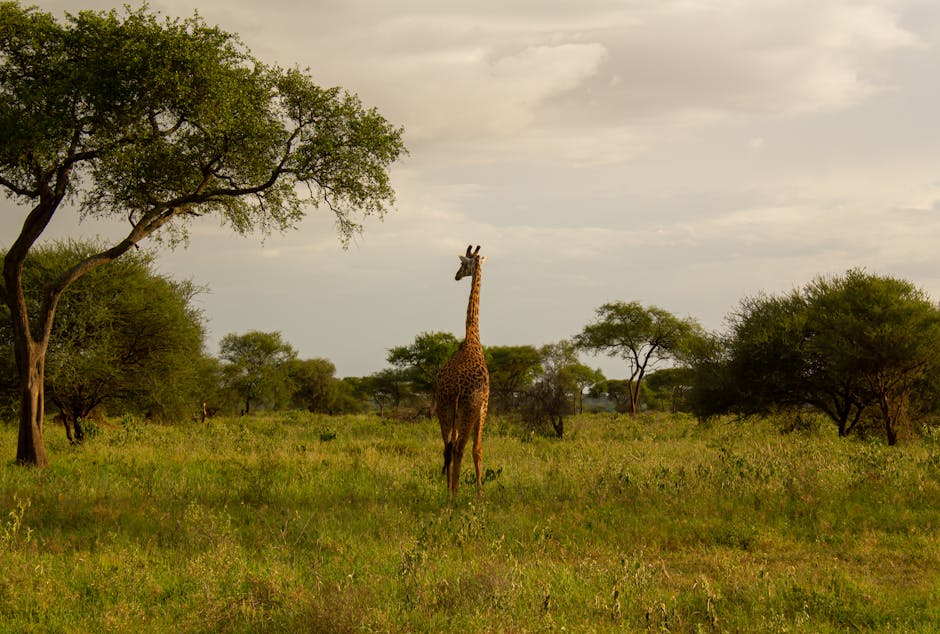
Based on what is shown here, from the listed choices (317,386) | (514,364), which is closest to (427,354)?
(514,364)

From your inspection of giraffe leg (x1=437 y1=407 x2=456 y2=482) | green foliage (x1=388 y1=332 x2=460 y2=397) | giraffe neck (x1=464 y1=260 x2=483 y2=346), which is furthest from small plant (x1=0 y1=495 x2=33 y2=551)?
green foliage (x1=388 y1=332 x2=460 y2=397)

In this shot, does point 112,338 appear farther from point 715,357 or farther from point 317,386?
point 317,386

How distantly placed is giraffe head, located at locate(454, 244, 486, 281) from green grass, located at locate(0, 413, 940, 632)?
11.8 feet

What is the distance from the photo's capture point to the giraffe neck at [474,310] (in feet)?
38.3

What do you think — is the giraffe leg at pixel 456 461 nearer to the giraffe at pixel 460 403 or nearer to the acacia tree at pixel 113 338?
the giraffe at pixel 460 403

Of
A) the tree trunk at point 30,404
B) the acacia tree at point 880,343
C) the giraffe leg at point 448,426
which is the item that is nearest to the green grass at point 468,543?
the tree trunk at point 30,404

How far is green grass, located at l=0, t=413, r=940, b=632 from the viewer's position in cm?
592

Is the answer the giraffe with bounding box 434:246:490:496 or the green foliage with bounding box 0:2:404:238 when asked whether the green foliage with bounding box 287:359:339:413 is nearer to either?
the green foliage with bounding box 0:2:404:238

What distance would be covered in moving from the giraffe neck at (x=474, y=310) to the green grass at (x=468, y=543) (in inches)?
96.1

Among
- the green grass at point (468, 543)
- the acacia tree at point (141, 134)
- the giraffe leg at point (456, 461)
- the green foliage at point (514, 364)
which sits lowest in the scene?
the green grass at point (468, 543)

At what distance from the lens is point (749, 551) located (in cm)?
880

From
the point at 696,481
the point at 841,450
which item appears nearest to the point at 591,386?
the point at 841,450

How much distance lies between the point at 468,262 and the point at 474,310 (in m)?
0.85

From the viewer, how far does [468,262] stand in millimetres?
12180
